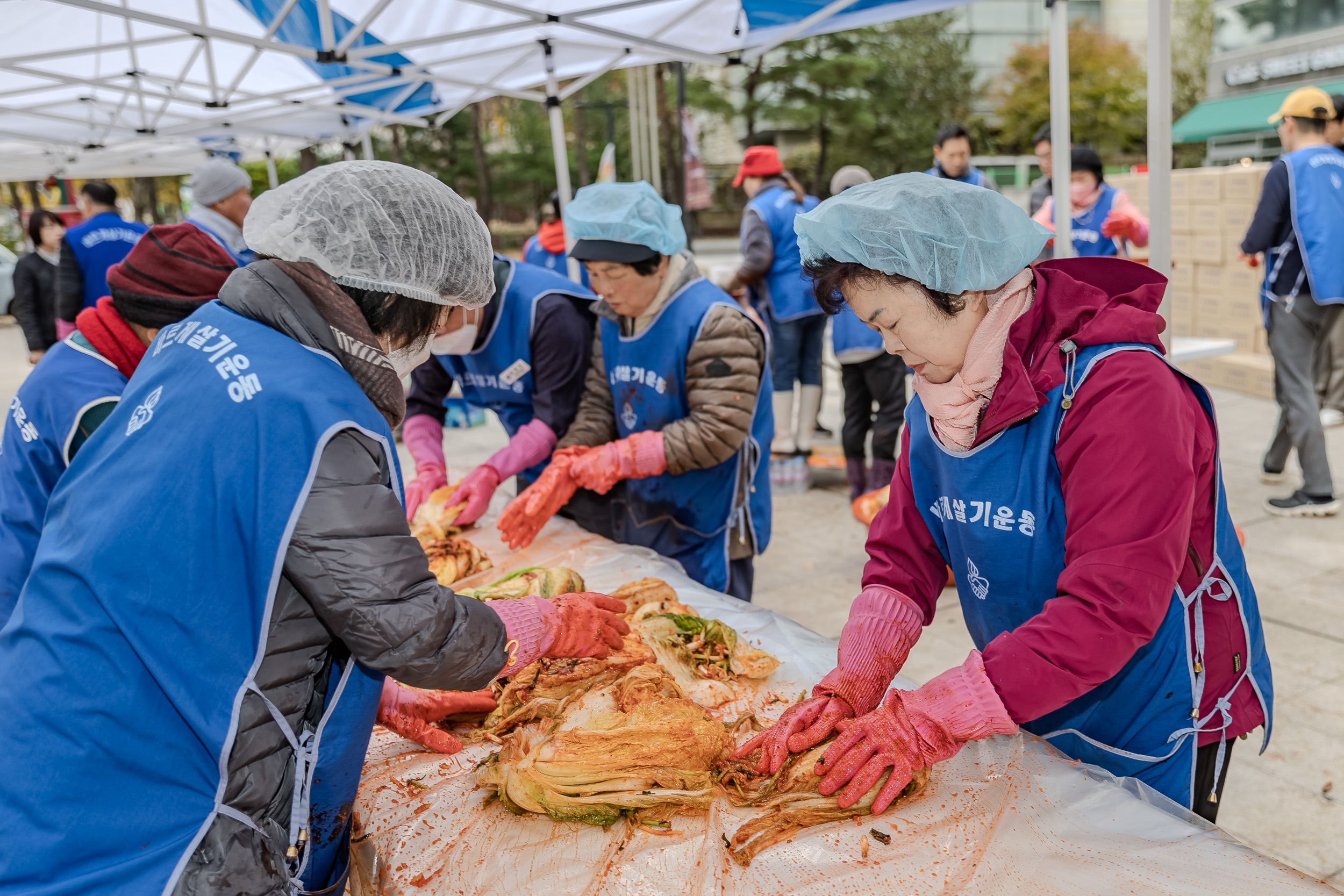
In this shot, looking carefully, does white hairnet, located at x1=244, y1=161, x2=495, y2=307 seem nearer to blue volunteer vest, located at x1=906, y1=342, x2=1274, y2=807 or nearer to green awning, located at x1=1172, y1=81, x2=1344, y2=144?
blue volunteer vest, located at x1=906, y1=342, x2=1274, y2=807

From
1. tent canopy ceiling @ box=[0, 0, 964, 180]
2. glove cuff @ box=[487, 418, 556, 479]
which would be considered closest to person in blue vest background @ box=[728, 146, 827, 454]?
tent canopy ceiling @ box=[0, 0, 964, 180]

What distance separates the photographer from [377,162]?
1499mm

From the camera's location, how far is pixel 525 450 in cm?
324

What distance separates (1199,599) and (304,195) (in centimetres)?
160

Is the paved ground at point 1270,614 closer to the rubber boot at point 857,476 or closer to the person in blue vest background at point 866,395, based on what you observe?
the rubber boot at point 857,476

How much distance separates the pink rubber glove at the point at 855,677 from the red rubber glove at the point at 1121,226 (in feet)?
13.7

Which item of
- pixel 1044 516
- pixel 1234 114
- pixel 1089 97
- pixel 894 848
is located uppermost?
pixel 1089 97

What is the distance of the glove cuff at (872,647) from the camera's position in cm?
166

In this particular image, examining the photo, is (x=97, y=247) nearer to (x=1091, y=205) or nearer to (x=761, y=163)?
(x=761, y=163)

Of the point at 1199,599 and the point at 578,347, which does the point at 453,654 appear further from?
the point at 578,347

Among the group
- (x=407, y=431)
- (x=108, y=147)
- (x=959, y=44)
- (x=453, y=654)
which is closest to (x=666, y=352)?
(x=407, y=431)

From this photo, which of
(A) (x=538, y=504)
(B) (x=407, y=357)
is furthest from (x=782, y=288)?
(B) (x=407, y=357)

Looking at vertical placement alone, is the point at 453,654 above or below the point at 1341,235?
below

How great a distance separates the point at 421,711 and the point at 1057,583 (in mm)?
1297
